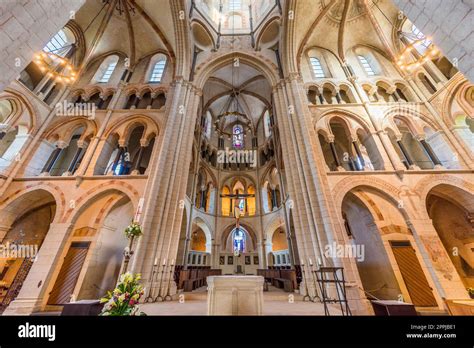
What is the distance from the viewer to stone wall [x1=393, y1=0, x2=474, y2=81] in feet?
9.48

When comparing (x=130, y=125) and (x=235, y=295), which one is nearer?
(x=235, y=295)

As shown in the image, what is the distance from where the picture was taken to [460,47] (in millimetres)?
3002

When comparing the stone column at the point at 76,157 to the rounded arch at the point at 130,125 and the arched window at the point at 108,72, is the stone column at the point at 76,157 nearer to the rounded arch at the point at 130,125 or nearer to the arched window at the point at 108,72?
the rounded arch at the point at 130,125

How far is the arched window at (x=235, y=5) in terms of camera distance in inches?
661

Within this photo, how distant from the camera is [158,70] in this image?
1377 cm

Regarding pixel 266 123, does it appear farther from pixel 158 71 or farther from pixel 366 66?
pixel 158 71

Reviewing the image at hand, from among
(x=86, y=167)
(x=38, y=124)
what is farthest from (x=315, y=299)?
(x=38, y=124)

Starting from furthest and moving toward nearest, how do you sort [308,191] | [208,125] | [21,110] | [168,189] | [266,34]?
1. [208,125]
2. [266,34]
3. [21,110]
4. [168,189]
5. [308,191]

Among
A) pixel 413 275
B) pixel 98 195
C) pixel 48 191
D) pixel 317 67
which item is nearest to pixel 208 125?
pixel 317 67

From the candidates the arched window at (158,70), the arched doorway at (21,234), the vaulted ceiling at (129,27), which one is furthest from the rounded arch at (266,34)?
the arched doorway at (21,234)

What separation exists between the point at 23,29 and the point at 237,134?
8.62 meters

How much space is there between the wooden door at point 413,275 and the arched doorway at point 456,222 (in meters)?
3.51

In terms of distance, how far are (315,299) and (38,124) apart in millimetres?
15487
